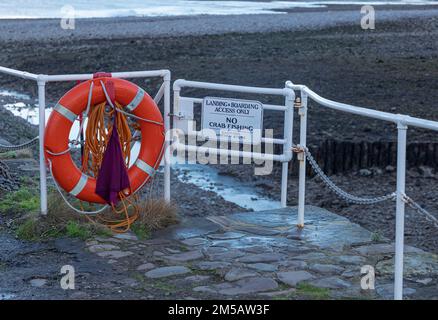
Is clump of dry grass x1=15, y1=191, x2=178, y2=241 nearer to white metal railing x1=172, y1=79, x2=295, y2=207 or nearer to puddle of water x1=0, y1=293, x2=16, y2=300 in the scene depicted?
white metal railing x1=172, y1=79, x2=295, y2=207

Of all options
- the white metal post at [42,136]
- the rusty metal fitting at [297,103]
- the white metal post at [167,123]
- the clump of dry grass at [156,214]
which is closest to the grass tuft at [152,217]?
the clump of dry grass at [156,214]

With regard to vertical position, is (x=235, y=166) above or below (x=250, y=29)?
below

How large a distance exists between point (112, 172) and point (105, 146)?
0.22m

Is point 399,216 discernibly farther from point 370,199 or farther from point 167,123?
point 167,123

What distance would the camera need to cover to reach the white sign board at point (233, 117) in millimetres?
7270

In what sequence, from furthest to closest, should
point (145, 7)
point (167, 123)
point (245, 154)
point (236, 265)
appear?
point (145, 7) → point (167, 123) → point (245, 154) → point (236, 265)

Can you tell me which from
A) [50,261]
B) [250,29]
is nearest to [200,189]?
[50,261]

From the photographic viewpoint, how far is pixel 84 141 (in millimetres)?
7121

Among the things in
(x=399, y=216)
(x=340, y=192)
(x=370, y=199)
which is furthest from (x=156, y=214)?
(x=399, y=216)

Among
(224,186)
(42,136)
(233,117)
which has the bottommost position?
(224,186)

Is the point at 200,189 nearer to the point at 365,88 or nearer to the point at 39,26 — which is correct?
the point at 365,88

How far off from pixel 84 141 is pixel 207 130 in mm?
949

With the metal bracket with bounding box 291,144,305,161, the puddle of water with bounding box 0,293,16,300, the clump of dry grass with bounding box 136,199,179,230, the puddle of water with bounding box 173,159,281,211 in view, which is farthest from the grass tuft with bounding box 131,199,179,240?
the puddle of water with bounding box 173,159,281,211

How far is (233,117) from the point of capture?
734 cm
